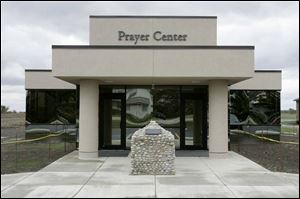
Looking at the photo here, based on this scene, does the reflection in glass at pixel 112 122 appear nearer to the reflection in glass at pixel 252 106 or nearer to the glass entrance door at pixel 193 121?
the glass entrance door at pixel 193 121

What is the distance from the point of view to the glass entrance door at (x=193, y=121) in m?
20.2

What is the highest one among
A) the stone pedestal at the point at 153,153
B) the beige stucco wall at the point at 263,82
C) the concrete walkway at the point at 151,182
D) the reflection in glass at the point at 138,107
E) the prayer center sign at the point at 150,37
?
the prayer center sign at the point at 150,37

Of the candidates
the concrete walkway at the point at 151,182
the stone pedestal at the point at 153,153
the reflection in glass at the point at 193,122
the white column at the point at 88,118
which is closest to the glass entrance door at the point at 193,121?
the reflection in glass at the point at 193,122

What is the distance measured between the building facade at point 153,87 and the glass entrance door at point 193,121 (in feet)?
0.15

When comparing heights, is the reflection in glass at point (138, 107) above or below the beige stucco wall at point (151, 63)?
below

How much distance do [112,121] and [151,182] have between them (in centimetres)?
928

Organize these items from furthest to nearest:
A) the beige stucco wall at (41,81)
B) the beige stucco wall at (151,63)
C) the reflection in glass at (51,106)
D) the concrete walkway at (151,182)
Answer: the reflection in glass at (51,106) → the beige stucco wall at (41,81) → the beige stucco wall at (151,63) → the concrete walkway at (151,182)

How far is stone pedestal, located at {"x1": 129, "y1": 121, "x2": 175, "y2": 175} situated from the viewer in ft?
42.1

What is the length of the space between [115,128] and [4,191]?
34.4ft

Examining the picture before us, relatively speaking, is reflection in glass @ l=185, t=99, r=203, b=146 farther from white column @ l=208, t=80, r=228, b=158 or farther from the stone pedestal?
the stone pedestal

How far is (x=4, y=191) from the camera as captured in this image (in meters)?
10.1

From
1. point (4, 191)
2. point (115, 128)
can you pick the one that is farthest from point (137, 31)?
point (4, 191)

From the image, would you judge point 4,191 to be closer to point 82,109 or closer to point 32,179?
point 32,179

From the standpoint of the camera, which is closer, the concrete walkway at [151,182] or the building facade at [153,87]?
the concrete walkway at [151,182]
